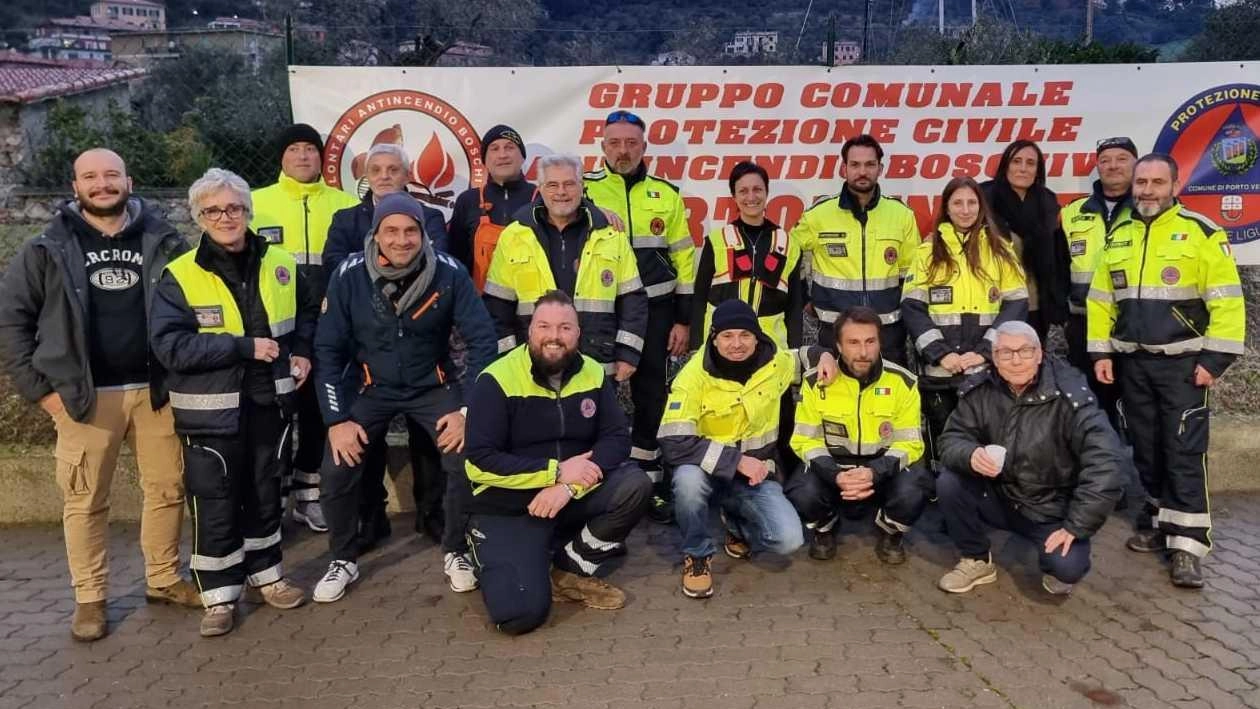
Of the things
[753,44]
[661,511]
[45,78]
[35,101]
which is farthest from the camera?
[45,78]

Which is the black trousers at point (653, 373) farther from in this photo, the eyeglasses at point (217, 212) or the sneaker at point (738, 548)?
the eyeglasses at point (217, 212)

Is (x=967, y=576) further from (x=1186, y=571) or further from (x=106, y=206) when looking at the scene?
(x=106, y=206)

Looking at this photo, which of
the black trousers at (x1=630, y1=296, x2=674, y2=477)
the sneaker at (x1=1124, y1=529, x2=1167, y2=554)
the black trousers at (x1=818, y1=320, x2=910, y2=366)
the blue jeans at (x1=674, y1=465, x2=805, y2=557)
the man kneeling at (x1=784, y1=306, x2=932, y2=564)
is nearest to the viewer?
the blue jeans at (x1=674, y1=465, x2=805, y2=557)

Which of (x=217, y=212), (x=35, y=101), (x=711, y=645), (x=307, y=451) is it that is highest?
(x=35, y=101)

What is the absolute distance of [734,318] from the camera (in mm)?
4699

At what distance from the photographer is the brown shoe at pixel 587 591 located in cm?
460

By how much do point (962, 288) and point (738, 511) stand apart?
1.58 m

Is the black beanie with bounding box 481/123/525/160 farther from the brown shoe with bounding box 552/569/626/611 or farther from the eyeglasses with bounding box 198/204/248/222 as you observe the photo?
the brown shoe with bounding box 552/569/626/611

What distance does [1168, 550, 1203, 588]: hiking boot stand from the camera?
4719mm

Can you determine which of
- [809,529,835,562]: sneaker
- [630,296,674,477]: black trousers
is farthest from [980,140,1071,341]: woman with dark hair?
[630,296,674,477]: black trousers

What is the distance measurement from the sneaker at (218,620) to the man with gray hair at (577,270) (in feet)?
6.10

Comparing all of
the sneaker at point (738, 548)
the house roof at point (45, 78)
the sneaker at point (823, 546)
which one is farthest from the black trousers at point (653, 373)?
the house roof at point (45, 78)

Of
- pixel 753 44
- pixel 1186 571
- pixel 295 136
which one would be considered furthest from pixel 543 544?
pixel 753 44

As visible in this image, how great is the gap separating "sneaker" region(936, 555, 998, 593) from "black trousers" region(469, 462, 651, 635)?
56.4 inches
